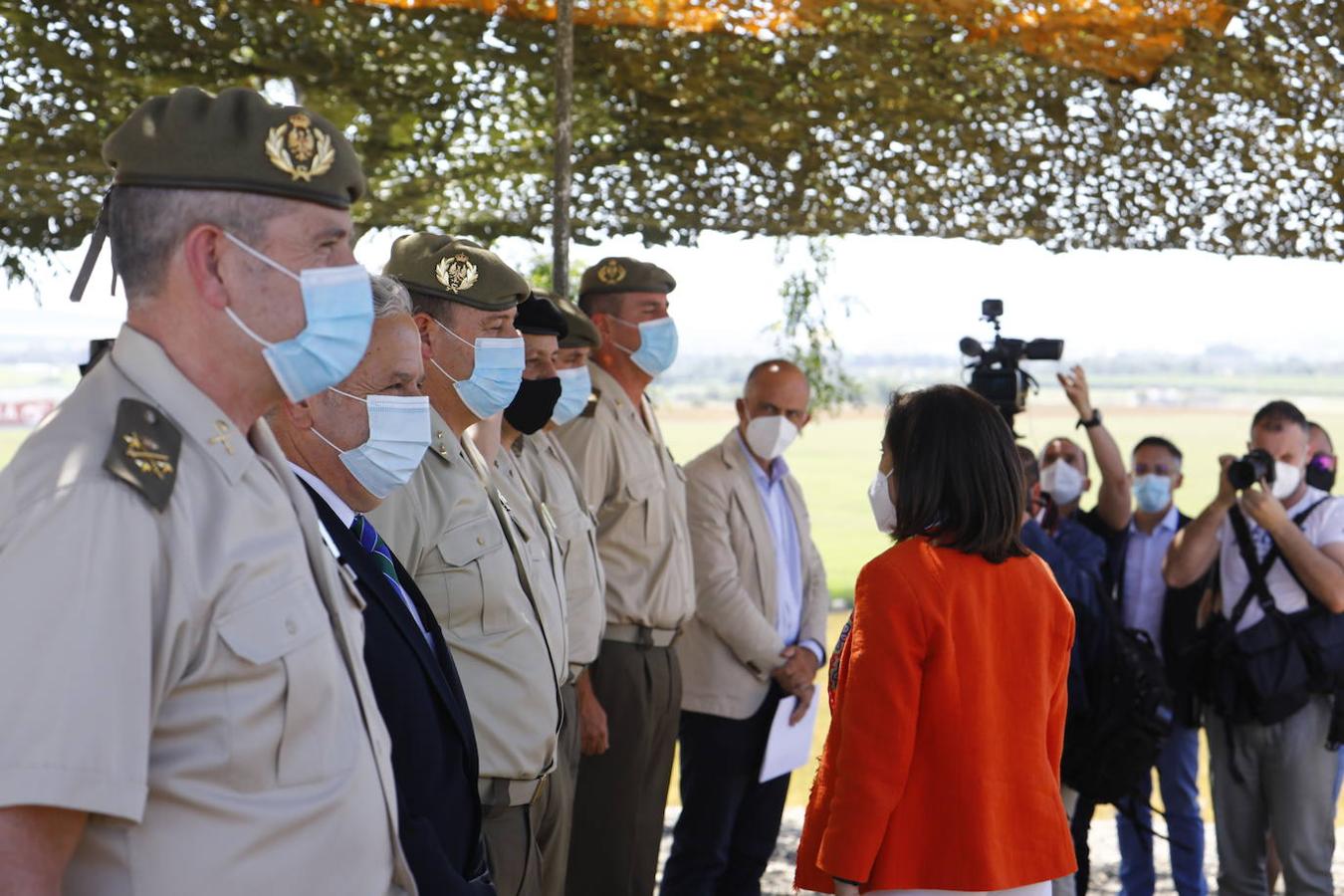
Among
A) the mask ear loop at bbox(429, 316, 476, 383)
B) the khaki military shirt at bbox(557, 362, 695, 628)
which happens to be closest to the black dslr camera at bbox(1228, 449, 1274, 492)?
the khaki military shirt at bbox(557, 362, 695, 628)

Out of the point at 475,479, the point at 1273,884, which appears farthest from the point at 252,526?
the point at 1273,884

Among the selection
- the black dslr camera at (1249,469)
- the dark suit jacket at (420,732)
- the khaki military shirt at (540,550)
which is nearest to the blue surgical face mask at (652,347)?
the khaki military shirt at (540,550)

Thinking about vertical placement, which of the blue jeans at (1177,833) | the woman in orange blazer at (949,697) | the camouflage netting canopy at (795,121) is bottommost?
the blue jeans at (1177,833)

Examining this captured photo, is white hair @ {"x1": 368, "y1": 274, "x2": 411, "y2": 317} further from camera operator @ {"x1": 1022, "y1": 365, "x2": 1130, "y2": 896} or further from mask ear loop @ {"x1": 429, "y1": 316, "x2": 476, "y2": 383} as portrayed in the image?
camera operator @ {"x1": 1022, "y1": 365, "x2": 1130, "y2": 896}

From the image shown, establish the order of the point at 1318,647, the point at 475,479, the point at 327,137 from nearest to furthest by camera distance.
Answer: the point at 327,137 → the point at 475,479 → the point at 1318,647

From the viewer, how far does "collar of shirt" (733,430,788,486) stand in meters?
4.48

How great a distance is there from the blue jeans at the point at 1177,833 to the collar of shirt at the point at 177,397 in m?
3.85

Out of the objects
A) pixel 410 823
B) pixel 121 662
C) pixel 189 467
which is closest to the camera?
pixel 121 662

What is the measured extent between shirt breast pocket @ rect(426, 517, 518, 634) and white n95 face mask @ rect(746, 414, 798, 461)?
2.10 m

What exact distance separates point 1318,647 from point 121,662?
3.73 metres

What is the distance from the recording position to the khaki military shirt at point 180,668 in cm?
110

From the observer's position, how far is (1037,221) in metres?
4.72

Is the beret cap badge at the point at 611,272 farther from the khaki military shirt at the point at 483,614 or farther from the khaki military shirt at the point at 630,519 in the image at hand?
the khaki military shirt at the point at 483,614

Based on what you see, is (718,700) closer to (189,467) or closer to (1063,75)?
(1063,75)
